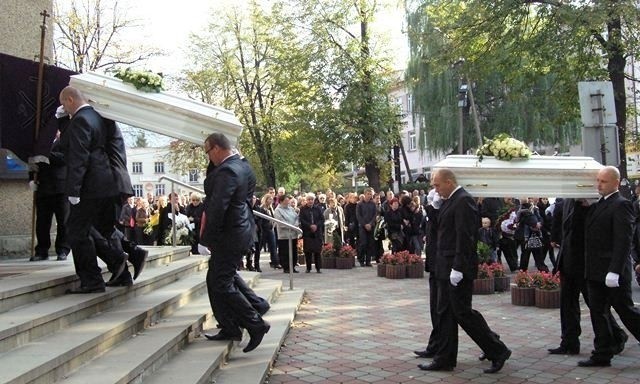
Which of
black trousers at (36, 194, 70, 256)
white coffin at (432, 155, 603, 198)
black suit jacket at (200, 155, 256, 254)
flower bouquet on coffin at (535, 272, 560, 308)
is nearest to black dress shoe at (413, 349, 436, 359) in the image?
white coffin at (432, 155, 603, 198)

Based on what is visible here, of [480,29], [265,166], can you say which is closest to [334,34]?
[265,166]

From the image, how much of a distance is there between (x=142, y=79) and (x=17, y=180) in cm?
335

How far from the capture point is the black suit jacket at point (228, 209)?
5613 millimetres

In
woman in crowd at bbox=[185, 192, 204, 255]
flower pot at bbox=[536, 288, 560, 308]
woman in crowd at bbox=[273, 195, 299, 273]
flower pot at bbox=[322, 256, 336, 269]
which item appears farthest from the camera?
flower pot at bbox=[322, 256, 336, 269]

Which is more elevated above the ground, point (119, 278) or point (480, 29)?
point (480, 29)

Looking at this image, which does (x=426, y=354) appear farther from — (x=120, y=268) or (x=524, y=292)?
(x=524, y=292)

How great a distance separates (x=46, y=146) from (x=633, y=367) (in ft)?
23.6

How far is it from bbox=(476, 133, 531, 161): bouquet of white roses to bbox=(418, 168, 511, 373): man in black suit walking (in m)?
0.85

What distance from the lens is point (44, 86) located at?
330 inches

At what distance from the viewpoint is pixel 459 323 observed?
5965mm

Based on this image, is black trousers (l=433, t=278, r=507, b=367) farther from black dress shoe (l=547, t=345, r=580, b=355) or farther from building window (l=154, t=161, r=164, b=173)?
building window (l=154, t=161, r=164, b=173)

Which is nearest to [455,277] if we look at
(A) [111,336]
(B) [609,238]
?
(B) [609,238]

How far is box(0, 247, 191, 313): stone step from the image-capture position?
17.1 ft

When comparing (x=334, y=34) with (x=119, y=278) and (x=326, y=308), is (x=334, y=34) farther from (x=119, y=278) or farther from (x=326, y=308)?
(x=119, y=278)
